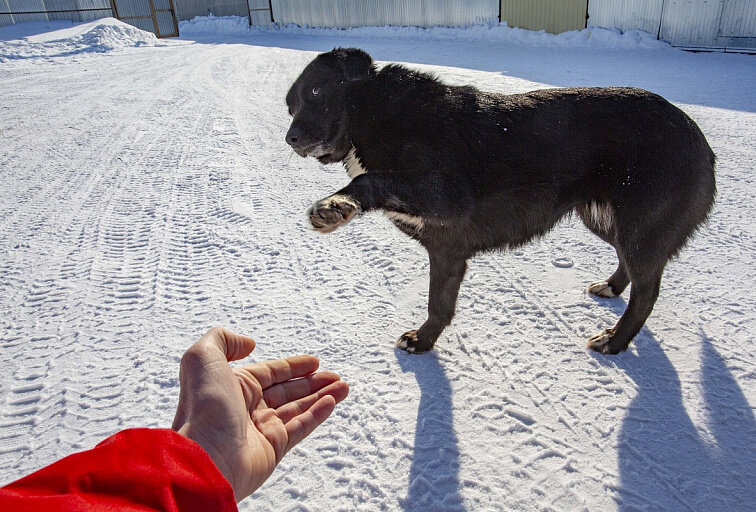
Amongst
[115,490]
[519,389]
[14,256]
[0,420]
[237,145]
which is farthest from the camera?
[237,145]

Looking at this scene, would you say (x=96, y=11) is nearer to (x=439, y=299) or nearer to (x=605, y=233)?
(x=439, y=299)

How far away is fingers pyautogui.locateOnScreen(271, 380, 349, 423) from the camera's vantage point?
1.68 m

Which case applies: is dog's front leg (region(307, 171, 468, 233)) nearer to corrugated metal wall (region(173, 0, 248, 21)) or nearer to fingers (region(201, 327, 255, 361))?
fingers (region(201, 327, 255, 361))

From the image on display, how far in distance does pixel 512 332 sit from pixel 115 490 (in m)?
2.14

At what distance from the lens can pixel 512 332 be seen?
2598 mm

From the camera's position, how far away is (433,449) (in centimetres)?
192

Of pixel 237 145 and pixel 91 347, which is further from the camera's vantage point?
pixel 237 145

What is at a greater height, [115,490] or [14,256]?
[115,490]

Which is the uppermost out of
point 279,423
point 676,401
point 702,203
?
point 702,203

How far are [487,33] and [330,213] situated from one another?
16.1 m

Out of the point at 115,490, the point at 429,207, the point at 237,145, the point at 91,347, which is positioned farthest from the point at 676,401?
the point at 237,145

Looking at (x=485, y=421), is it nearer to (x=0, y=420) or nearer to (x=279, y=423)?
(x=279, y=423)

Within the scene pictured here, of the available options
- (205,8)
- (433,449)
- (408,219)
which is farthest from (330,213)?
(205,8)

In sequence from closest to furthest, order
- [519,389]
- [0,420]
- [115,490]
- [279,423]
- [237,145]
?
[115,490], [279,423], [0,420], [519,389], [237,145]
